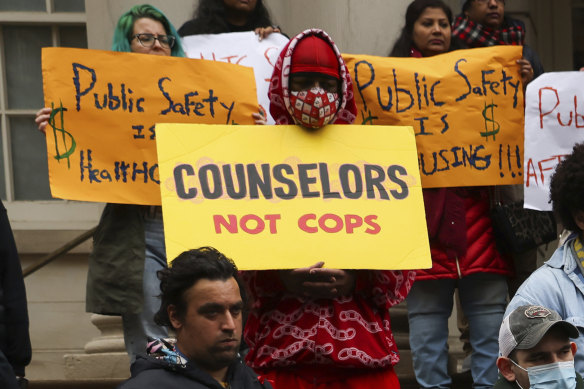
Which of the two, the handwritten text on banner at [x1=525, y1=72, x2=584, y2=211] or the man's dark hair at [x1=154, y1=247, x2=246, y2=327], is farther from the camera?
the handwritten text on banner at [x1=525, y1=72, x2=584, y2=211]

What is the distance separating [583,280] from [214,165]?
5.08 ft

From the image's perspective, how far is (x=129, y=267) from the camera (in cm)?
537

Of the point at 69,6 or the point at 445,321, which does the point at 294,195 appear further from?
the point at 69,6

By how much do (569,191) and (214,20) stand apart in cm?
241

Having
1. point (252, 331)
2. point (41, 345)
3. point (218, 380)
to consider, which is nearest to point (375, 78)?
point (252, 331)

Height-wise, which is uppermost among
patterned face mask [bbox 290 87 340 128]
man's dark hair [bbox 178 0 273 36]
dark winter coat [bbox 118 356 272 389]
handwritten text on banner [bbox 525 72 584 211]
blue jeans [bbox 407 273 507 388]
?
man's dark hair [bbox 178 0 273 36]

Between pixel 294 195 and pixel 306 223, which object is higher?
pixel 294 195

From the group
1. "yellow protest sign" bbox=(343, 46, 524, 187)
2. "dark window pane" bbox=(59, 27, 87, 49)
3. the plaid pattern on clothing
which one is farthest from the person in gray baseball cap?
"dark window pane" bbox=(59, 27, 87, 49)

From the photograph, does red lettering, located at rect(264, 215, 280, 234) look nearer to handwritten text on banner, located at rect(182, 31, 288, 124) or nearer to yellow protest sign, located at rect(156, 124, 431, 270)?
yellow protest sign, located at rect(156, 124, 431, 270)

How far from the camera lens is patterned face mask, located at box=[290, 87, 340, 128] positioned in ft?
15.4

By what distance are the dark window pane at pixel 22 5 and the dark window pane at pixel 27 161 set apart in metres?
0.80

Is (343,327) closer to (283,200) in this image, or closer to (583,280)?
(283,200)

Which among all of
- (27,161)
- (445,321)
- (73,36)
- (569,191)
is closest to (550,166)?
(445,321)

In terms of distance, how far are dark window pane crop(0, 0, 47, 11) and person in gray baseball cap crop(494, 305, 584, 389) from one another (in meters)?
5.47
